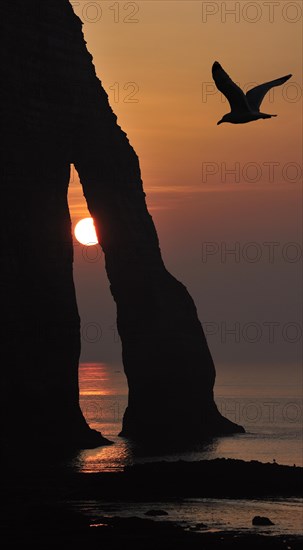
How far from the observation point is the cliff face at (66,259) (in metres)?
104

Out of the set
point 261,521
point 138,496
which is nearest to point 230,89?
point 261,521

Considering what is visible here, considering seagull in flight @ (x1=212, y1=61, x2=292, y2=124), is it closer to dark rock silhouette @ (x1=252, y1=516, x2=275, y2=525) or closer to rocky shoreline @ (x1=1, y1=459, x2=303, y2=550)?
rocky shoreline @ (x1=1, y1=459, x2=303, y2=550)

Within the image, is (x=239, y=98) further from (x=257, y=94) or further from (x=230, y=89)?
(x=257, y=94)

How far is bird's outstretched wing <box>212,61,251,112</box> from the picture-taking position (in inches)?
1193

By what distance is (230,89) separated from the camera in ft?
103

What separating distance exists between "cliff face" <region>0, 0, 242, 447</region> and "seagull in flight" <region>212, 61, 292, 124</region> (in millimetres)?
69029

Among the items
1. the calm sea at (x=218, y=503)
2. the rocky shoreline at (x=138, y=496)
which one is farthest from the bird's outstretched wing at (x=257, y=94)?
the calm sea at (x=218, y=503)

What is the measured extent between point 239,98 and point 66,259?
7813 centimetres

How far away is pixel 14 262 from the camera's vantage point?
103875 mm

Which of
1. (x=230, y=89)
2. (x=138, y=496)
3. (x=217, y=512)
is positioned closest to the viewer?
(x=230, y=89)

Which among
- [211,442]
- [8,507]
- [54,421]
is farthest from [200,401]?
[8,507]

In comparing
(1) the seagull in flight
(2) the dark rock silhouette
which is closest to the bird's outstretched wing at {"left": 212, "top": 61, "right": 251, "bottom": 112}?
(1) the seagull in flight

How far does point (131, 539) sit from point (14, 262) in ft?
155

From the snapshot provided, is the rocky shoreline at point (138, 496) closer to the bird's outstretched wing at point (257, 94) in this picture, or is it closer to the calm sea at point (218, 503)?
A: the calm sea at point (218, 503)
